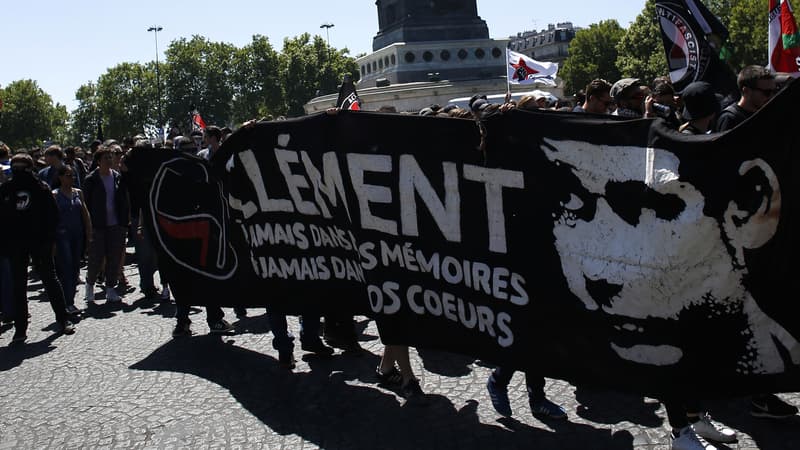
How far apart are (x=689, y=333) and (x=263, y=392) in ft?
10.6

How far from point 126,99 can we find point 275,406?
338 ft

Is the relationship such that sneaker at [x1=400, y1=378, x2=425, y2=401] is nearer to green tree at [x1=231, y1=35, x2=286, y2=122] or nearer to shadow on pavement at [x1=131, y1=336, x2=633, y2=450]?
shadow on pavement at [x1=131, y1=336, x2=633, y2=450]

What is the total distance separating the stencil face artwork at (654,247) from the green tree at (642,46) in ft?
202

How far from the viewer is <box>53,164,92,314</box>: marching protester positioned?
907 cm

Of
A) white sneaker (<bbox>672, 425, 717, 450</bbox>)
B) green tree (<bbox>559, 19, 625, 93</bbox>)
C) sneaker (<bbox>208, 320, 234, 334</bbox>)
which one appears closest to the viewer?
white sneaker (<bbox>672, 425, 717, 450</bbox>)

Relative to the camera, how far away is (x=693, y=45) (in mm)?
8117

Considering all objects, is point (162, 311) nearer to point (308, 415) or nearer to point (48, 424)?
point (48, 424)

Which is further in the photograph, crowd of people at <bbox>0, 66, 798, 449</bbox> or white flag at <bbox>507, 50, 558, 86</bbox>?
white flag at <bbox>507, 50, 558, 86</bbox>

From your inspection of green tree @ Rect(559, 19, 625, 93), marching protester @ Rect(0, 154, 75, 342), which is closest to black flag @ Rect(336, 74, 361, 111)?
marching protester @ Rect(0, 154, 75, 342)

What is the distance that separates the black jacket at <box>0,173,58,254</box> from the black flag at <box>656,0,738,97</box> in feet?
22.4

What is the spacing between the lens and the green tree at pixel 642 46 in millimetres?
63812

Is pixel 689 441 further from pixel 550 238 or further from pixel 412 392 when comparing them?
A: pixel 412 392

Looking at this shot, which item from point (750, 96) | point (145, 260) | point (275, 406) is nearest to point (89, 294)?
point (145, 260)

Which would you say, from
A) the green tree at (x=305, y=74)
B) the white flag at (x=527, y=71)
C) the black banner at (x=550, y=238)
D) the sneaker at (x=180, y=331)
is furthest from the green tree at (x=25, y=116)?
the black banner at (x=550, y=238)
